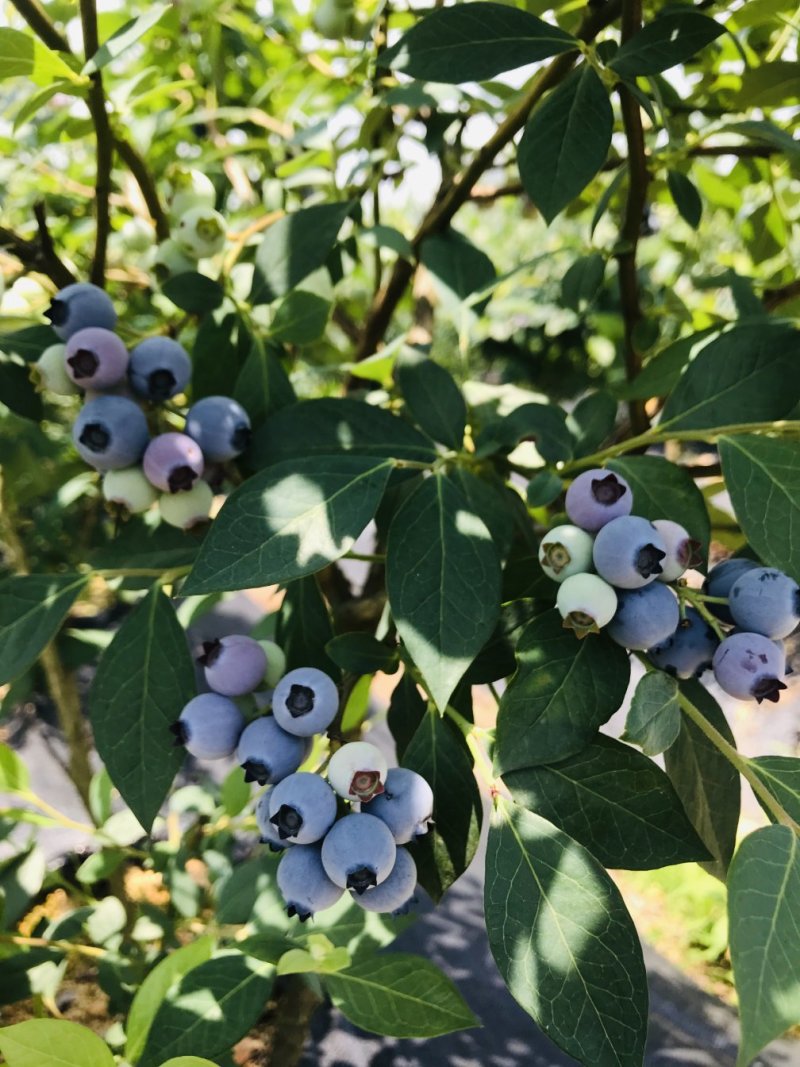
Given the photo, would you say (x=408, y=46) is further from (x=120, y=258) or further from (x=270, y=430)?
(x=120, y=258)

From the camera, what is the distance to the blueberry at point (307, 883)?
467 millimetres

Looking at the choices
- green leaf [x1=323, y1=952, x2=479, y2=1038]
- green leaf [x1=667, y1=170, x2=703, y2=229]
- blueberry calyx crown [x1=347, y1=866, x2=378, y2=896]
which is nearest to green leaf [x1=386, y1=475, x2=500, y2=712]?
blueberry calyx crown [x1=347, y1=866, x2=378, y2=896]

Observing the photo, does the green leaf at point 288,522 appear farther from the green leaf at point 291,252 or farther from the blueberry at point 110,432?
the green leaf at point 291,252

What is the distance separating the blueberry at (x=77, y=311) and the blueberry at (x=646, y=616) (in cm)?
43

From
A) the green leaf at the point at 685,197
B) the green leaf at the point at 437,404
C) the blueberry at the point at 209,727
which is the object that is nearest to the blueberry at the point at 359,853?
the blueberry at the point at 209,727

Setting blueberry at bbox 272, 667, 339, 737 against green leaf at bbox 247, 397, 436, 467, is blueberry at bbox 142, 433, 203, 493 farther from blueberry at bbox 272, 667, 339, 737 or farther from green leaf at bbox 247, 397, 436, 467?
blueberry at bbox 272, 667, 339, 737

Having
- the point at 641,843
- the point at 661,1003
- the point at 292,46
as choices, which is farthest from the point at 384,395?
the point at 661,1003

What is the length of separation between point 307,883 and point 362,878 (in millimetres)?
47

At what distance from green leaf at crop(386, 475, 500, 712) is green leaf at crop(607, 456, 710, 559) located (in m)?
0.12

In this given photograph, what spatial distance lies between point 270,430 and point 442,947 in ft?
5.32

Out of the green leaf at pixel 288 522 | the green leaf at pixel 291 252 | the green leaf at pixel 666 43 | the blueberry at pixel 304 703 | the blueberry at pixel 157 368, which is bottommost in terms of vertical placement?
the blueberry at pixel 304 703

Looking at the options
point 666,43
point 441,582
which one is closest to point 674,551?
point 441,582

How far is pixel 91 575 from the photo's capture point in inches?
→ 25.5

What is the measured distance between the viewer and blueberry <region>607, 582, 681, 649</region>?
0.45 meters
